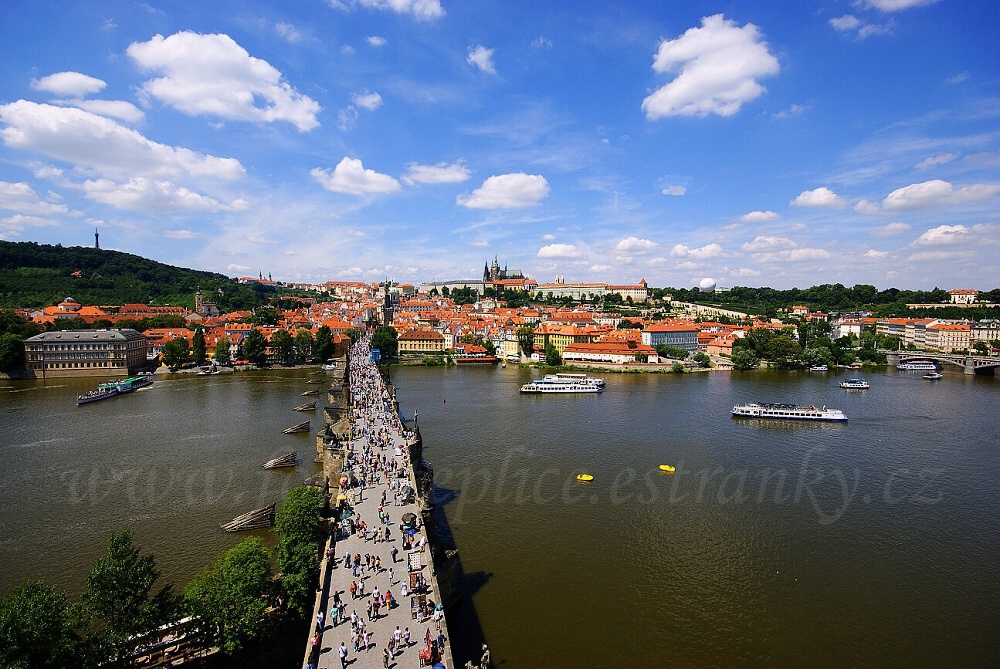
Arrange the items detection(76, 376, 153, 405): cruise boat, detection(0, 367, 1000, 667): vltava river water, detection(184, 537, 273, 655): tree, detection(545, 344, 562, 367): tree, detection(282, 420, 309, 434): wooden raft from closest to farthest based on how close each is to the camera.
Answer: detection(184, 537, 273, 655): tree → detection(0, 367, 1000, 667): vltava river water → detection(282, 420, 309, 434): wooden raft → detection(76, 376, 153, 405): cruise boat → detection(545, 344, 562, 367): tree

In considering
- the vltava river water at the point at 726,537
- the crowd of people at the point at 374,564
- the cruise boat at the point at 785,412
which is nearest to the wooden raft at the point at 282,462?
the crowd of people at the point at 374,564

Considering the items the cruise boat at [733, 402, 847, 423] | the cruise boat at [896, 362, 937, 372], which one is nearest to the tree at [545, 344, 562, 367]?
the cruise boat at [733, 402, 847, 423]

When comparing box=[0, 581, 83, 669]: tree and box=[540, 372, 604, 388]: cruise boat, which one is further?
box=[540, 372, 604, 388]: cruise boat

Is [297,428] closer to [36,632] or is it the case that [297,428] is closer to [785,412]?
[36,632]

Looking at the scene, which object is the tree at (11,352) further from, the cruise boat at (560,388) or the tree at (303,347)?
A: the cruise boat at (560,388)

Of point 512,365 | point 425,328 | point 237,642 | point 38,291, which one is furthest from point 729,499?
point 38,291

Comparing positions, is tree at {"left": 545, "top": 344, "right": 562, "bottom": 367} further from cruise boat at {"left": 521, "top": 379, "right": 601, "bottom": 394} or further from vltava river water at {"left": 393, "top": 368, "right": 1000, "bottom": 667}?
vltava river water at {"left": 393, "top": 368, "right": 1000, "bottom": 667}

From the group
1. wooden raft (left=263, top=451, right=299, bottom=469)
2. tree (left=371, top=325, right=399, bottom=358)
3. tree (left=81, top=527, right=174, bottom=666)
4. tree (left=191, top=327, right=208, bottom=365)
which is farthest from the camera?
tree (left=371, top=325, right=399, bottom=358)
